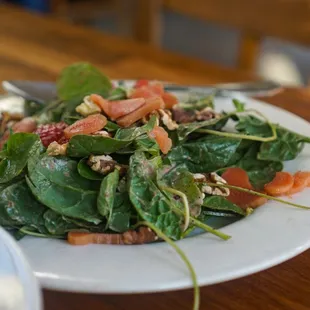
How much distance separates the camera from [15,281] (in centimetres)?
53

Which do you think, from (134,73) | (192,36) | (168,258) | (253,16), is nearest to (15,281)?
(168,258)

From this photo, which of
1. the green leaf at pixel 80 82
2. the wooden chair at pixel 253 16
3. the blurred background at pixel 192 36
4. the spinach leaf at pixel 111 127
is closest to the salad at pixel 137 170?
the spinach leaf at pixel 111 127

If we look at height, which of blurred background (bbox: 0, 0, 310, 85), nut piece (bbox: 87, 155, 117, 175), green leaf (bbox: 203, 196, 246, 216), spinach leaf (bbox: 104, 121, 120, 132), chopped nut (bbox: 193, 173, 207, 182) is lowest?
blurred background (bbox: 0, 0, 310, 85)

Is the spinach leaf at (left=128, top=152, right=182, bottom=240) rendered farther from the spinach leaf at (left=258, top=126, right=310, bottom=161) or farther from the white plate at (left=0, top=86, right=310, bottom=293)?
the spinach leaf at (left=258, top=126, right=310, bottom=161)

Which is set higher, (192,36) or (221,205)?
(221,205)

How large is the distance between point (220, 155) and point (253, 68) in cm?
147

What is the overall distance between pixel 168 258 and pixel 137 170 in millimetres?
150

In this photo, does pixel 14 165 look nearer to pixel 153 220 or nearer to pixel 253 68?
pixel 153 220

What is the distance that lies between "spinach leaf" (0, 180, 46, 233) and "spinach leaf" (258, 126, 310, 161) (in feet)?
1.33

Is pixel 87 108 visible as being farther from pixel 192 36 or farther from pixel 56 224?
pixel 192 36

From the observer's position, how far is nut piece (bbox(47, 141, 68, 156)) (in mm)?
844

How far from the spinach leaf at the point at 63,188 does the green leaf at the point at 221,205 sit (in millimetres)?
161

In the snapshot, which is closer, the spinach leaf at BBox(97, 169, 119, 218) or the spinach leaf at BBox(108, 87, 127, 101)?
the spinach leaf at BBox(97, 169, 119, 218)

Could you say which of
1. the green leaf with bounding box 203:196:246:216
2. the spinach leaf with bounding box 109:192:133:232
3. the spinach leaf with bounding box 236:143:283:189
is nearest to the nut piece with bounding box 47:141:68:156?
the spinach leaf with bounding box 109:192:133:232
